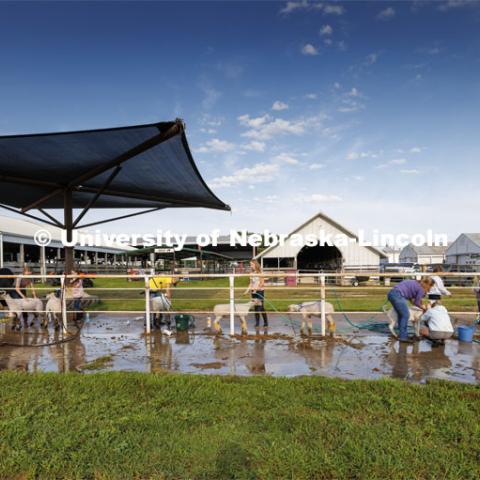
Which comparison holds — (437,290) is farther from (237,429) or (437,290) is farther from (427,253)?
(427,253)

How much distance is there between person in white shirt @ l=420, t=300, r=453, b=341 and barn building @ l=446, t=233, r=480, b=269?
5119 cm

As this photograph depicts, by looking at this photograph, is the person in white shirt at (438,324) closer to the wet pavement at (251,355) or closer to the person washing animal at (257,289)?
the wet pavement at (251,355)

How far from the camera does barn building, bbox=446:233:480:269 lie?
52.4 m

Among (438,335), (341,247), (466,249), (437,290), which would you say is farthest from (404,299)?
(466,249)

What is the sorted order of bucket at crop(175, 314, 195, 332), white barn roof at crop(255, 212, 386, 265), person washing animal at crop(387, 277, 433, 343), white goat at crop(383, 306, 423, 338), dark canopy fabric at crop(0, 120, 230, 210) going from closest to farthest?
dark canopy fabric at crop(0, 120, 230, 210), person washing animal at crop(387, 277, 433, 343), white goat at crop(383, 306, 423, 338), bucket at crop(175, 314, 195, 332), white barn roof at crop(255, 212, 386, 265)

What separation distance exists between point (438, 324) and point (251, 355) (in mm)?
3718

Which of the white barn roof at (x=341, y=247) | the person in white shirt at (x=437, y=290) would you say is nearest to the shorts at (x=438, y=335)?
the person in white shirt at (x=437, y=290)

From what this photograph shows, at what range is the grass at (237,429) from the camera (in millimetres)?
2820

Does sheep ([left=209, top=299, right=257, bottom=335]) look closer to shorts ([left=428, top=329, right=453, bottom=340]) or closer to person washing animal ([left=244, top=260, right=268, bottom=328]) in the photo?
person washing animal ([left=244, top=260, right=268, bottom=328])

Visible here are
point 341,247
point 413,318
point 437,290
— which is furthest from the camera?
point 341,247

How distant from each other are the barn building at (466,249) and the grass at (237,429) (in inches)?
2171

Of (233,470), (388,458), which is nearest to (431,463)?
(388,458)

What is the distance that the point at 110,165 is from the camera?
24.4 ft

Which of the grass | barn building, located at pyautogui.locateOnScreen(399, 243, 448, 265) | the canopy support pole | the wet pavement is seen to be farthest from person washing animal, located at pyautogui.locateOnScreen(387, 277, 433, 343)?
→ barn building, located at pyautogui.locateOnScreen(399, 243, 448, 265)
